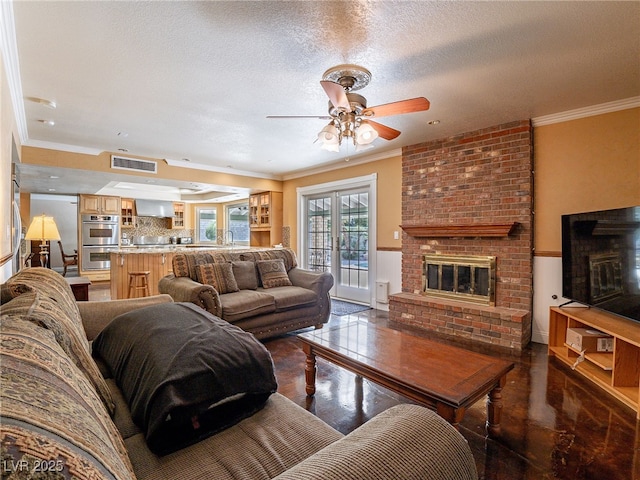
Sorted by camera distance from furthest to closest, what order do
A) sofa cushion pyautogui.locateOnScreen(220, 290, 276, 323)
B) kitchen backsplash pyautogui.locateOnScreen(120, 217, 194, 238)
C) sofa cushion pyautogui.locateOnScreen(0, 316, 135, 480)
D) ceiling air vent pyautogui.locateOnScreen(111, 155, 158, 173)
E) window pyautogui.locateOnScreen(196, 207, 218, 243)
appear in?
window pyautogui.locateOnScreen(196, 207, 218, 243) → kitchen backsplash pyautogui.locateOnScreen(120, 217, 194, 238) → ceiling air vent pyautogui.locateOnScreen(111, 155, 158, 173) → sofa cushion pyautogui.locateOnScreen(220, 290, 276, 323) → sofa cushion pyautogui.locateOnScreen(0, 316, 135, 480)

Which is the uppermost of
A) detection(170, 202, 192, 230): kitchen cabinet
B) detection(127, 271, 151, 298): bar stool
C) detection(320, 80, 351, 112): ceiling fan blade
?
detection(320, 80, 351, 112): ceiling fan blade

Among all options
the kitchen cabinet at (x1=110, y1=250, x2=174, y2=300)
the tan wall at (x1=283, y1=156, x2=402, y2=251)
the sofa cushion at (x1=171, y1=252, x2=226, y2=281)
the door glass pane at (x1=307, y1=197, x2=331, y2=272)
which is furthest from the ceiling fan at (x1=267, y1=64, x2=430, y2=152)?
the kitchen cabinet at (x1=110, y1=250, x2=174, y2=300)

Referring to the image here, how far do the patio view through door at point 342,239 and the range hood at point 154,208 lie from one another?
5114 mm

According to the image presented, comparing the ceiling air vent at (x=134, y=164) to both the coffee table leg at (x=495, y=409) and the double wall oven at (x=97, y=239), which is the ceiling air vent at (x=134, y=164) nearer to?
the double wall oven at (x=97, y=239)

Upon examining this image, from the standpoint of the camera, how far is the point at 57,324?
3.36 ft

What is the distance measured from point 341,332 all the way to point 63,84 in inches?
121

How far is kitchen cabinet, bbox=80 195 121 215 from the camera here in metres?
7.66

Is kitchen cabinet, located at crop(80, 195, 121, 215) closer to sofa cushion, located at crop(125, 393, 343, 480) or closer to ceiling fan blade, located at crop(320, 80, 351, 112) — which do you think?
ceiling fan blade, located at crop(320, 80, 351, 112)

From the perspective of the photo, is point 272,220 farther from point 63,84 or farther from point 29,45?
point 29,45

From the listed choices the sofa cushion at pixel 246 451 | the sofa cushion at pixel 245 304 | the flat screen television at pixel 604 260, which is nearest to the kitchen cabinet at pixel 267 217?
the sofa cushion at pixel 245 304

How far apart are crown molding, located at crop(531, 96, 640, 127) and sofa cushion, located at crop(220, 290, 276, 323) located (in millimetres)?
3510

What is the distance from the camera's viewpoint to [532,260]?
357 cm

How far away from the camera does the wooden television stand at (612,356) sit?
2.27 m

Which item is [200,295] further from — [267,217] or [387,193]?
[267,217]
